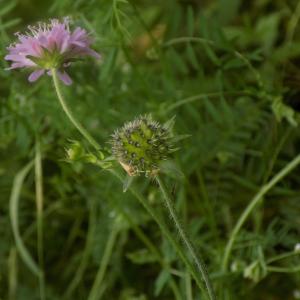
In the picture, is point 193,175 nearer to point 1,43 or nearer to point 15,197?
point 15,197

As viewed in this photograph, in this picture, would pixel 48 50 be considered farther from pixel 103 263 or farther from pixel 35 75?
pixel 103 263

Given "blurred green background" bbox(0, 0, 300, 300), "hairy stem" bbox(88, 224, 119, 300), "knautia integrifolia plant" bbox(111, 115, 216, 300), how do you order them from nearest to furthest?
"knautia integrifolia plant" bbox(111, 115, 216, 300), "blurred green background" bbox(0, 0, 300, 300), "hairy stem" bbox(88, 224, 119, 300)

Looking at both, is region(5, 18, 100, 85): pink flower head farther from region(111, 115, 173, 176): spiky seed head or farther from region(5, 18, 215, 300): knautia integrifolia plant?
region(111, 115, 173, 176): spiky seed head

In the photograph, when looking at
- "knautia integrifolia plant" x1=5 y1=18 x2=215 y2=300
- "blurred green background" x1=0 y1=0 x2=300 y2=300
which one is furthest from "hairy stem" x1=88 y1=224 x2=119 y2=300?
"knautia integrifolia plant" x1=5 y1=18 x2=215 y2=300

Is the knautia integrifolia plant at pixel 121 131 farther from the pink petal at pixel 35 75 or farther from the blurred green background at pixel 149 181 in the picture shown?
the blurred green background at pixel 149 181

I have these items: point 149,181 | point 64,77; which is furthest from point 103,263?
point 64,77

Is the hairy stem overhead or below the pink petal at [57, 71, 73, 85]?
below
